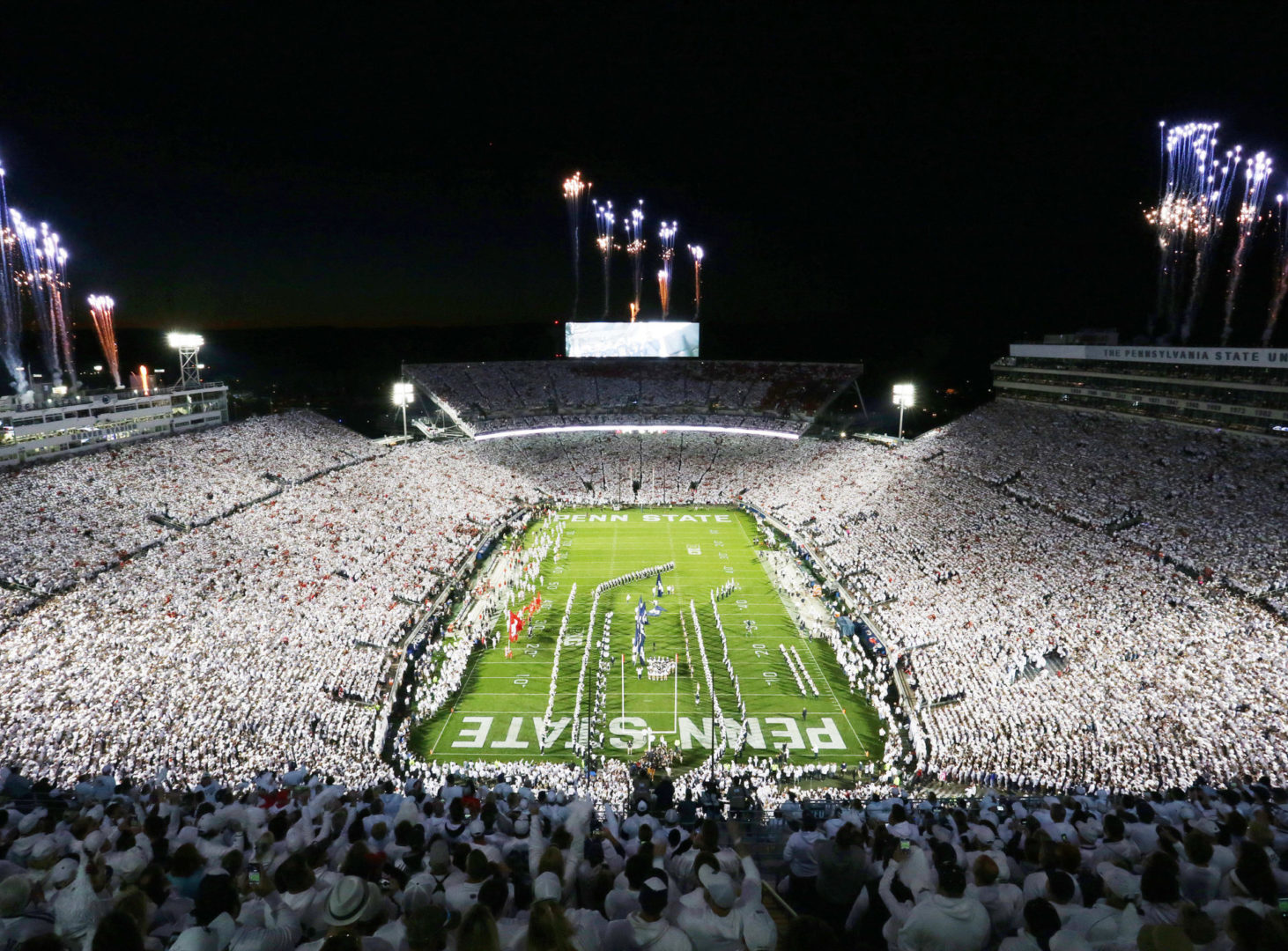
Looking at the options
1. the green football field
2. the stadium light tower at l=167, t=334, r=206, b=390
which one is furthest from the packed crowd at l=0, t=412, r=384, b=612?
the green football field

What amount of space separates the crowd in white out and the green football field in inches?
57.1

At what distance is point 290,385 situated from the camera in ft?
284

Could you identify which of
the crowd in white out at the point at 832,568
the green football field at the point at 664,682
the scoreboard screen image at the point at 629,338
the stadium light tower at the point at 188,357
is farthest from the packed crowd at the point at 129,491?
the scoreboard screen image at the point at 629,338

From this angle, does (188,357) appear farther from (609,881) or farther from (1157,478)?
(1157,478)

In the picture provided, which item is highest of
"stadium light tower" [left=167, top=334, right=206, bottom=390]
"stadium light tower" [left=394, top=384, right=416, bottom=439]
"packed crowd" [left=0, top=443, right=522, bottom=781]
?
"stadium light tower" [left=167, top=334, right=206, bottom=390]

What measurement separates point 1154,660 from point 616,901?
57.9 feet

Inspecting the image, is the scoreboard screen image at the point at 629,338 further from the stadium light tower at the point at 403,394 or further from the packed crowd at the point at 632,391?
the stadium light tower at the point at 403,394

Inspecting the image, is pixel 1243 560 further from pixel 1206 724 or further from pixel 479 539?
pixel 479 539

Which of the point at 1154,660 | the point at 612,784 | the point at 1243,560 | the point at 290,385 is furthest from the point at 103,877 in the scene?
the point at 290,385

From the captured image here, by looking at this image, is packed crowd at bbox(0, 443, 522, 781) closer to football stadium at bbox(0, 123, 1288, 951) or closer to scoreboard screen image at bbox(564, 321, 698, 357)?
football stadium at bbox(0, 123, 1288, 951)

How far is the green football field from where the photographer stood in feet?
55.8

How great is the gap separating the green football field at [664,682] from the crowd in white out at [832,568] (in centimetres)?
145

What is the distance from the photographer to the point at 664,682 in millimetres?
19969

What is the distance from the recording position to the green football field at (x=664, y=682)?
55.8ft
